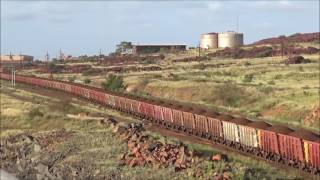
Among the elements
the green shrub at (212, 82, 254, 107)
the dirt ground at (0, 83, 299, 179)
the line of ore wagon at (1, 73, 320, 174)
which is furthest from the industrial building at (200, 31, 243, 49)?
the line of ore wagon at (1, 73, 320, 174)

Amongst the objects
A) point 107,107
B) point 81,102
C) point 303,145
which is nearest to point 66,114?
point 107,107

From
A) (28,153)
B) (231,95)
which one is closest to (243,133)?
(28,153)

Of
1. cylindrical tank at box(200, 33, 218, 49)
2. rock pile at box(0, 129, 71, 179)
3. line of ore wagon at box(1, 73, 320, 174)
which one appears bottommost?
rock pile at box(0, 129, 71, 179)

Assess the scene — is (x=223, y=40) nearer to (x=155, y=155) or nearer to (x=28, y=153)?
(x=28, y=153)

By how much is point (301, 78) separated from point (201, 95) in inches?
722

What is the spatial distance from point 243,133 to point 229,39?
16642cm

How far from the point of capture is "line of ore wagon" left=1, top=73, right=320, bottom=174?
25109mm

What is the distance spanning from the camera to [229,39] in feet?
637

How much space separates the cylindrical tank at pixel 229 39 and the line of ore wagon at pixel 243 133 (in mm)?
146913

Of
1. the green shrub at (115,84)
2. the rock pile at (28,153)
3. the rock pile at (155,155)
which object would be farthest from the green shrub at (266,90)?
the rock pile at (155,155)

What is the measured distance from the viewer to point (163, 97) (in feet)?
222

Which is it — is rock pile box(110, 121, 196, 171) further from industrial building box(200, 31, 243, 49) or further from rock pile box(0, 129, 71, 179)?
industrial building box(200, 31, 243, 49)

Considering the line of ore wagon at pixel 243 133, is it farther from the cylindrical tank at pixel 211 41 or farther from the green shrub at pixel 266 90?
the cylindrical tank at pixel 211 41

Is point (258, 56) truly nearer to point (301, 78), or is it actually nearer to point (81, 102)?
point (301, 78)
